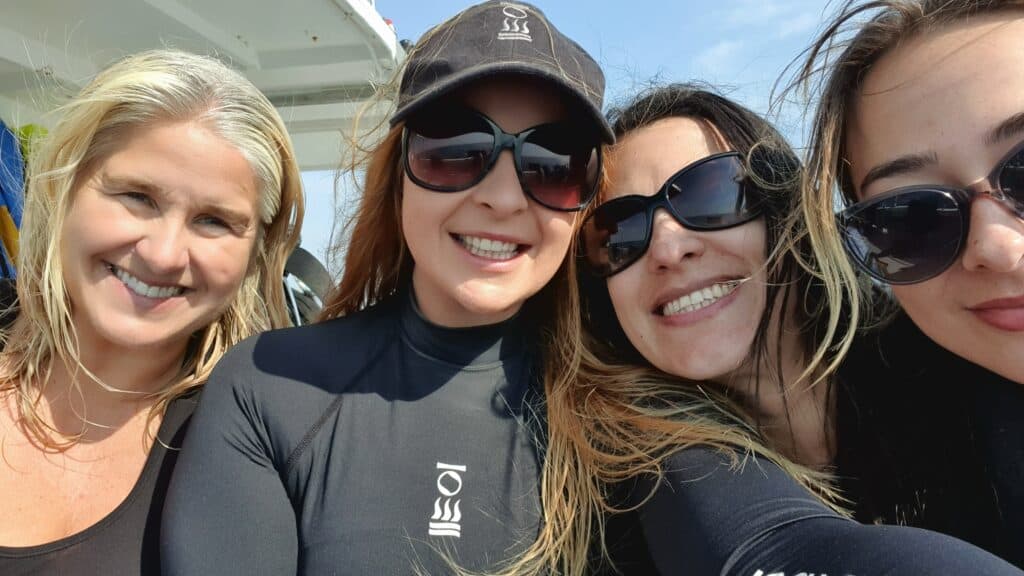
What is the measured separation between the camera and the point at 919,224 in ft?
4.17

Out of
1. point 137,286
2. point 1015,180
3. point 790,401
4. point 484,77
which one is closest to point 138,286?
point 137,286

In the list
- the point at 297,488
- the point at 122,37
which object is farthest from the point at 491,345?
the point at 122,37

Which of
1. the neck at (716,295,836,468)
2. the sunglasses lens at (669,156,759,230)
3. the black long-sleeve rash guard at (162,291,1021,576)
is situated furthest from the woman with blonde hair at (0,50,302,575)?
the neck at (716,295,836,468)

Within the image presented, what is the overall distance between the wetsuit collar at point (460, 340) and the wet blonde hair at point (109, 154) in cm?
62

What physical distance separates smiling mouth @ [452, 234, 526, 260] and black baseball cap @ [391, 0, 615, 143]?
0.33 m

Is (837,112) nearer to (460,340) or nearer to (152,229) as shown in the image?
(460,340)

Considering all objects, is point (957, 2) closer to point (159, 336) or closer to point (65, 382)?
point (159, 336)

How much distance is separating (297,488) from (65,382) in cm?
91

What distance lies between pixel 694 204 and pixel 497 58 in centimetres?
61

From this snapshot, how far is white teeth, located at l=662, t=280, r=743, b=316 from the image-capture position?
5.38ft

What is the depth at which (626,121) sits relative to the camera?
1.86 m

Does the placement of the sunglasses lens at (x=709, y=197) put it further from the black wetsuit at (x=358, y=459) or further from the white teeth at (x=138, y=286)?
the white teeth at (x=138, y=286)

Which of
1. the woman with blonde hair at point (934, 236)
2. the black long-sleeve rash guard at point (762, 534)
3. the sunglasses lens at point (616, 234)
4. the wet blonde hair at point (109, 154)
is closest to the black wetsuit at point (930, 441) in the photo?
the woman with blonde hair at point (934, 236)

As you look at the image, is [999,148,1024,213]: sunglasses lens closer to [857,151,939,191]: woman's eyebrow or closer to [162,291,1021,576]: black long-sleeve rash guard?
[857,151,939,191]: woman's eyebrow
